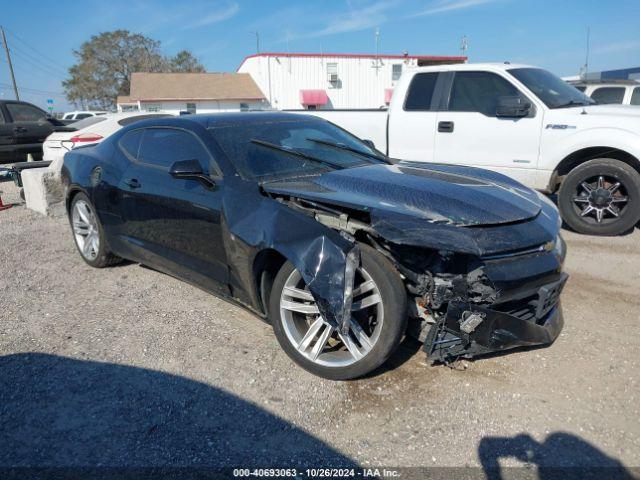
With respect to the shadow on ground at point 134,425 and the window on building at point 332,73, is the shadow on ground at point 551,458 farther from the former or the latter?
the window on building at point 332,73

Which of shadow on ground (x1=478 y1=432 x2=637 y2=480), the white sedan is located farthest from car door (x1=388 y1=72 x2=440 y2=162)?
shadow on ground (x1=478 y1=432 x2=637 y2=480)

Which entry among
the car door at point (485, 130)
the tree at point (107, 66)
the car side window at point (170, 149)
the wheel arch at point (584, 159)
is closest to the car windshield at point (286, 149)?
the car side window at point (170, 149)

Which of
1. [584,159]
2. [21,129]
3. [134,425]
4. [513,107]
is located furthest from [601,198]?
[21,129]

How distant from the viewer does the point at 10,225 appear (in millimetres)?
7129

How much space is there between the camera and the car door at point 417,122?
262 inches

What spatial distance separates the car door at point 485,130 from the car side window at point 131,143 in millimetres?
3984

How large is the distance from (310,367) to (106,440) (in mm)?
1170

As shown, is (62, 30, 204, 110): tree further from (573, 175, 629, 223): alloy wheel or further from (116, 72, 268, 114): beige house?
(573, 175, 629, 223): alloy wheel

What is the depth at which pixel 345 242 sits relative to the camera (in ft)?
8.73

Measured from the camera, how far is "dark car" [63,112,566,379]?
2.62 metres

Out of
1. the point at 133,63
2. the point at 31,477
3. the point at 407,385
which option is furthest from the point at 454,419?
the point at 133,63

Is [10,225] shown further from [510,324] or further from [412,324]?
[510,324]

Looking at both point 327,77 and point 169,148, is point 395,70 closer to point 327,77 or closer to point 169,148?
point 327,77

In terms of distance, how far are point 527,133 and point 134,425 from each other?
18.1 ft
